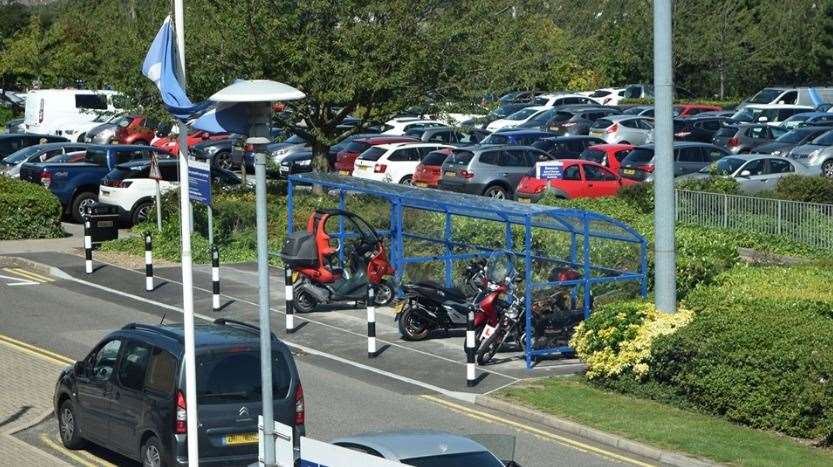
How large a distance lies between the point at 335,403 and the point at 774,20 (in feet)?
182

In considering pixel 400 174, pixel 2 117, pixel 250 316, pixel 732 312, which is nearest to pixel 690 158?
pixel 400 174

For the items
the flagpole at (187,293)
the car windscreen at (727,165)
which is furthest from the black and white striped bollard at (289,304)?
the car windscreen at (727,165)

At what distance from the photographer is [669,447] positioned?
47.6 ft

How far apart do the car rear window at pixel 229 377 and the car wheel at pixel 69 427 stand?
257cm

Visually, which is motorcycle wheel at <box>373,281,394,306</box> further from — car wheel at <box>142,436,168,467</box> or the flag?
the flag

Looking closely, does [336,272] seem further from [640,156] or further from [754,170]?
[640,156]

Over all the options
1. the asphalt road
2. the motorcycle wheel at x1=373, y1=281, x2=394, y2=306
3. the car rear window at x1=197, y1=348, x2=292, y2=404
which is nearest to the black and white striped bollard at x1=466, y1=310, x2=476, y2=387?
the asphalt road

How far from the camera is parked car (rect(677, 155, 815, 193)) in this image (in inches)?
1337

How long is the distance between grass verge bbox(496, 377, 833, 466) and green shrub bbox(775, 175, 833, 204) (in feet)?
40.3

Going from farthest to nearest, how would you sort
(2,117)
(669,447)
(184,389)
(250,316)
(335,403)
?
(2,117) → (250,316) → (335,403) → (669,447) → (184,389)

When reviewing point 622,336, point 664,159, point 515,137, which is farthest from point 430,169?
point 622,336

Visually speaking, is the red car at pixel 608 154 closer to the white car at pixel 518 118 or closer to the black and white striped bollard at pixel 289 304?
the white car at pixel 518 118

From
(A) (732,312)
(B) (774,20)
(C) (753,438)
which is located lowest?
(C) (753,438)

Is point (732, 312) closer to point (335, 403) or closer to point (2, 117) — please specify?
point (335, 403)
